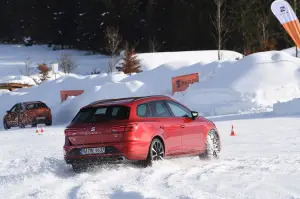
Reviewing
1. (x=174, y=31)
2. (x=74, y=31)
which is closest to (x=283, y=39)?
(x=174, y=31)

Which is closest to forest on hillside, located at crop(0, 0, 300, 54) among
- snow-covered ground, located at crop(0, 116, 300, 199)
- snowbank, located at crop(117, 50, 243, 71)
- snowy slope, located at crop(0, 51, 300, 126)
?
snowbank, located at crop(117, 50, 243, 71)

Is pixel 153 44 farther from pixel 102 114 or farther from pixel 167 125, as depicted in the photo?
pixel 102 114

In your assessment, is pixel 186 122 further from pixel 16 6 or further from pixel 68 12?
pixel 16 6

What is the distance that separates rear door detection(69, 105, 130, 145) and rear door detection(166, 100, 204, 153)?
141 centimetres

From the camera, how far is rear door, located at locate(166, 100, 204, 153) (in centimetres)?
1213

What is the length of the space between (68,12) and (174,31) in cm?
2606

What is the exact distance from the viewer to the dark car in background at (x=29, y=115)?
102 ft

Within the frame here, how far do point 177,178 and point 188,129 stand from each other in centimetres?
256

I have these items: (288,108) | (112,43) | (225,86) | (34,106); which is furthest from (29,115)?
(112,43)

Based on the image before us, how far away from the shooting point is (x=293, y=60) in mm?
33781

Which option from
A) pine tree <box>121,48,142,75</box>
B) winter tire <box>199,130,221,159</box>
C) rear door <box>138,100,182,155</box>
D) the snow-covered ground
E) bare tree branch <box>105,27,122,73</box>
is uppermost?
bare tree branch <box>105,27,122,73</box>

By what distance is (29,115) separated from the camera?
3098cm

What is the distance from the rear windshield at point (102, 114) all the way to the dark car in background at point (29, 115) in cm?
1975

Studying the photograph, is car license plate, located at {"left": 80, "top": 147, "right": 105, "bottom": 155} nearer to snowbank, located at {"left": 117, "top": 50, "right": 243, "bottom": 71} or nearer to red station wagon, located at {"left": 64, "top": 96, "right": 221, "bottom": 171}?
red station wagon, located at {"left": 64, "top": 96, "right": 221, "bottom": 171}
